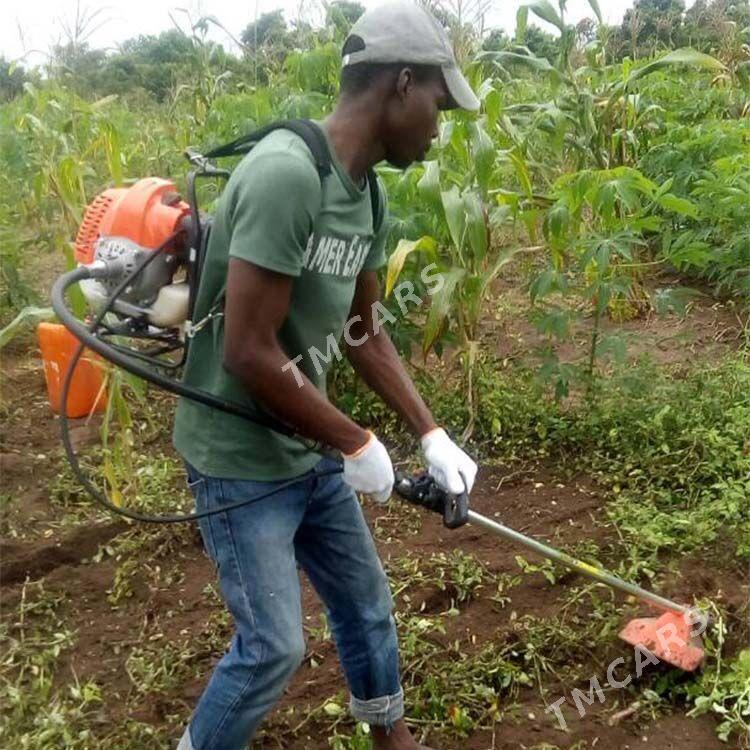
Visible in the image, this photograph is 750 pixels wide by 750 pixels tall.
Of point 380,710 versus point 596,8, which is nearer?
point 380,710

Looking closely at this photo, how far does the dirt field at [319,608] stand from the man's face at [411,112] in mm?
1397

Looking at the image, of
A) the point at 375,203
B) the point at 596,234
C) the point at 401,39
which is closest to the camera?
the point at 401,39

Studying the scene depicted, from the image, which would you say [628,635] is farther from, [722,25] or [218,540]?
[722,25]

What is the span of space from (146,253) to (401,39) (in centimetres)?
60

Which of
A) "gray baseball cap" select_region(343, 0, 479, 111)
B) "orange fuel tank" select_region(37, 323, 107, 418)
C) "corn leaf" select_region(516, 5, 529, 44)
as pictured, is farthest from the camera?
"corn leaf" select_region(516, 5, 529, 44)

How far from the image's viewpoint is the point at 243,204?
1512mm

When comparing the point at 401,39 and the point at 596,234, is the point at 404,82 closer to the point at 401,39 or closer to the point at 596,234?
the point at 401,39

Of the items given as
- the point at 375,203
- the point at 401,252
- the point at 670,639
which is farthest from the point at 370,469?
the point at 401,252

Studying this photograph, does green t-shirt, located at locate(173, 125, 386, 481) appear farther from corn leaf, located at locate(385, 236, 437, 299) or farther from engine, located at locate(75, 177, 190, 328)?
corn leaf, located at locate(385, 236, 437, 299)

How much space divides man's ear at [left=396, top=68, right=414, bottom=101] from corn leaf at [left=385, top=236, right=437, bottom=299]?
4.21 ft

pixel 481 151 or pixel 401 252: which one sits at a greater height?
pixel 481 151

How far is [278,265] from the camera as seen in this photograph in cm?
150

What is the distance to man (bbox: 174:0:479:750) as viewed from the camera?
1527 mm

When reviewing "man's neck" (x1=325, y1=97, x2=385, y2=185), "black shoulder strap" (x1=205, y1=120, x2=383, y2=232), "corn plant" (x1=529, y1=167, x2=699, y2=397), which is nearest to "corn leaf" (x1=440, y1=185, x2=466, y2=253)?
"corn plant" (x1=529, y1=167, x2=699, y2=397)
